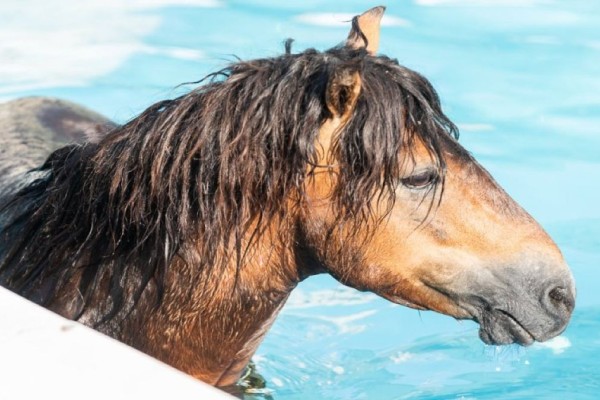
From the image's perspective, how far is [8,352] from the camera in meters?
2.26

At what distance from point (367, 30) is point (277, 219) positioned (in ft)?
3.03

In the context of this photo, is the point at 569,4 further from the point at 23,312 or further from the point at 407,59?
the point at 23,312

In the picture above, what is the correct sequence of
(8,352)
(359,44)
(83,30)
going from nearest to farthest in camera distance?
(8,352), (359,44), (83,30)

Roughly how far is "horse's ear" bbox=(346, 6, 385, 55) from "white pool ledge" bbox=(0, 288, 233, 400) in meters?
2.01

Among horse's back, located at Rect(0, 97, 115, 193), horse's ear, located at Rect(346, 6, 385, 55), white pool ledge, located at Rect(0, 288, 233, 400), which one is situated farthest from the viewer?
horse's back, located at Rect(0, 97, 115, 193)

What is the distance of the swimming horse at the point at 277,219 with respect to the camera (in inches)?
139

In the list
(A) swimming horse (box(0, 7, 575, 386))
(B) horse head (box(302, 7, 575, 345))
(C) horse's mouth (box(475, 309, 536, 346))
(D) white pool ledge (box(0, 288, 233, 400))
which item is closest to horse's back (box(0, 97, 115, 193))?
(A) swimming horse (box(0, 7, 575, 386))

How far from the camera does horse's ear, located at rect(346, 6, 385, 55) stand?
4094mm

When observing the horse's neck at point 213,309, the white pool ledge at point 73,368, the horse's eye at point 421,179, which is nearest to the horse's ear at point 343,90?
the horse's eye at point 421,179

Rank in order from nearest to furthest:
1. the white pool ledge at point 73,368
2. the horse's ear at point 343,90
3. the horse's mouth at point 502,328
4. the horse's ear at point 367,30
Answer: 1. the white pool ledge at point 73,368
2. the horse's ear at point 343,90
3. the horse's mouth at point 502,328
4. the horse's ear at point 367,30

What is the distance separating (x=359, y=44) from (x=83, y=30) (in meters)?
7.47

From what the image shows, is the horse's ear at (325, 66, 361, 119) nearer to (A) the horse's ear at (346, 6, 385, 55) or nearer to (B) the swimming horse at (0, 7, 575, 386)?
(B) the swimming horse at (0, 7, 575, 386)

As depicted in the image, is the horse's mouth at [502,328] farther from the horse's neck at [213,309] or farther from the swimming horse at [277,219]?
the horse's neck at [213,309]

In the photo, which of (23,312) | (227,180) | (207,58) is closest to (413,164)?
(227,180)
